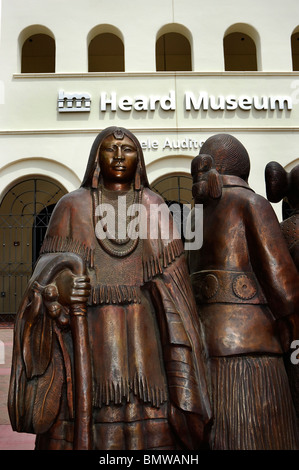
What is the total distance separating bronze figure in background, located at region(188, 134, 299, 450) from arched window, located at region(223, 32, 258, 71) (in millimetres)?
13346

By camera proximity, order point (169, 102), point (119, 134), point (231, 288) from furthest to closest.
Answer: point (169, 102) < point (119, 134) < point (231, 288)

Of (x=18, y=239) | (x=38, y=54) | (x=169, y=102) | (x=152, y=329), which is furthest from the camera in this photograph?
(x=38, y=54)

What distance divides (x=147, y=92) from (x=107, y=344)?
10080 mm

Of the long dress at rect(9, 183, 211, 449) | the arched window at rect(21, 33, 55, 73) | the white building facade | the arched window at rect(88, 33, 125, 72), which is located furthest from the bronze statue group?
the arched window at rect(21, 33, 55, 73)

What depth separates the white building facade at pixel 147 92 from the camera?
11.9 metres

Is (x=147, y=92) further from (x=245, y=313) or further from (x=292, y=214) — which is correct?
(x=245, y=313)

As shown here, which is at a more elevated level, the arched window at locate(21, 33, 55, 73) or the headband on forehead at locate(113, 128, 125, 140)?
the arched window at locate(21, 33, 55, 73)

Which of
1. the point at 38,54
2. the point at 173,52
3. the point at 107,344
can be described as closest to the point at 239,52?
the point at 173,52

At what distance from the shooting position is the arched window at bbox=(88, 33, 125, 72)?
593 inches

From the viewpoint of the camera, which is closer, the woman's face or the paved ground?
the woman's face

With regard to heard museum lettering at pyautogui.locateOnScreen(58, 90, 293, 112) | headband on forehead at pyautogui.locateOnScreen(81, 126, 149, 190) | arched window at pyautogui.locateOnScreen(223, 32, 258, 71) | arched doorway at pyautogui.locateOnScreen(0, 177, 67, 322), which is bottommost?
headband on forehead at pyautogui.locateOnScreen(81, 126, 149, 190)

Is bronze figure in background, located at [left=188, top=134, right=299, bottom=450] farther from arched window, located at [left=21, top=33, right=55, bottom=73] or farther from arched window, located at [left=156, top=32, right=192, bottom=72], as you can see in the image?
arched window, located at [left=21, top=33, right=55, bottom=73]

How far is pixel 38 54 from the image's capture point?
608 inches

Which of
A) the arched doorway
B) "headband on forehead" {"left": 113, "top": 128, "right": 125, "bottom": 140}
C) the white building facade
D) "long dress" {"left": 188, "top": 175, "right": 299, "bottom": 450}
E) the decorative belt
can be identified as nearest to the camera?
"long dress" {"left": 188, "top": 175, "right": 299, "bottom": 450}
